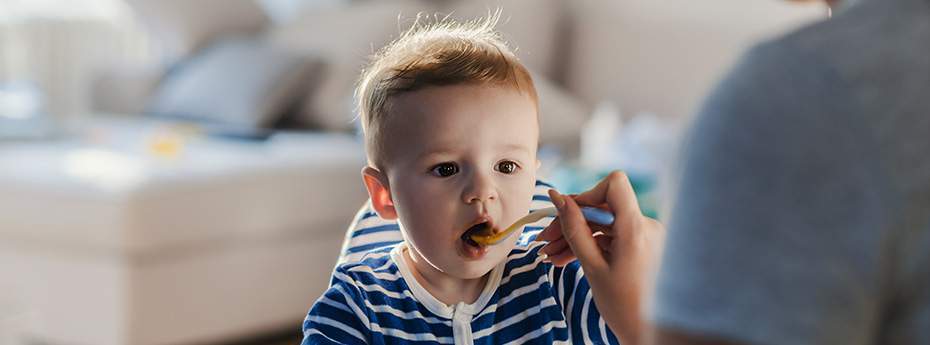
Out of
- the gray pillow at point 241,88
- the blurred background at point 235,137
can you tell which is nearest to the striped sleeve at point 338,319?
the blurred background at point 235,137

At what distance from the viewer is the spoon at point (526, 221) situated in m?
0.93

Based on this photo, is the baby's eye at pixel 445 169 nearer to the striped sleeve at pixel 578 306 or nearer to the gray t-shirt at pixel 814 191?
the striped sleeve at pixel 578 306

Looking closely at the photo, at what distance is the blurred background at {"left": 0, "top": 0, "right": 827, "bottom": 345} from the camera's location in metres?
2.90

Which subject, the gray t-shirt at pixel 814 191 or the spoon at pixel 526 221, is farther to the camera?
the spoon at pixel 526 221

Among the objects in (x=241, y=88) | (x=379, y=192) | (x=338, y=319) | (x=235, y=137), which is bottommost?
(x=338, y=319)

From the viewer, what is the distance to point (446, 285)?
108cm

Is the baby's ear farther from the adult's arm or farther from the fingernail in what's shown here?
the adult's arm

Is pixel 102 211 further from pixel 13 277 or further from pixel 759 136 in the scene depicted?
pixel 759 136

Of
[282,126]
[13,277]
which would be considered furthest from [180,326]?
[282,126]

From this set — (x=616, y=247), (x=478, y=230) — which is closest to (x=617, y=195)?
(x=616, y=247)

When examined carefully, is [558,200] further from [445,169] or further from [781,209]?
[781,209]

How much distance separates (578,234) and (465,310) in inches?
6.8

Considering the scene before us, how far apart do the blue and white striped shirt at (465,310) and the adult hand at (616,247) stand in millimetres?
102

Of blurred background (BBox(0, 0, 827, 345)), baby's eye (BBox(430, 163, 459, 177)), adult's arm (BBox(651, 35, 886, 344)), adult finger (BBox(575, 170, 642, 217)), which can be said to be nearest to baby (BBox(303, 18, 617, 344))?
baby's eye (BBox(430, 163, 459, 177))
